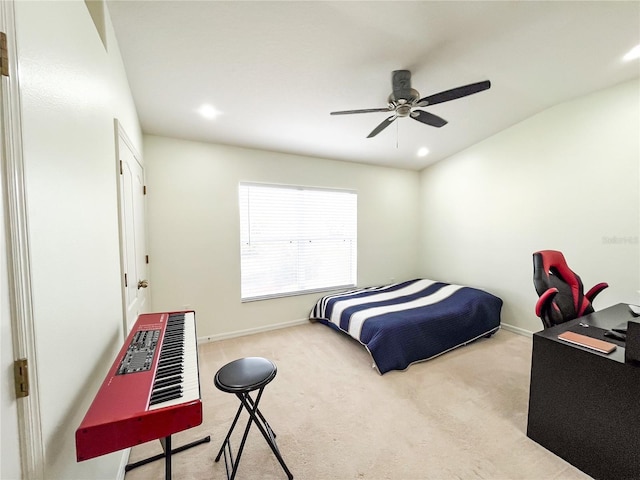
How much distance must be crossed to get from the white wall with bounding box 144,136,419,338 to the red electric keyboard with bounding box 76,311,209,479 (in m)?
1.81

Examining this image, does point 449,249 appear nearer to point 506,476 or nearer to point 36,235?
point 506,476

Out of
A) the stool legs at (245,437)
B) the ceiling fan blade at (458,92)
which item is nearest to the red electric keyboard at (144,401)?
the stool legs at (245,437)

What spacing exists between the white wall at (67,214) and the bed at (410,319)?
85.4 inches

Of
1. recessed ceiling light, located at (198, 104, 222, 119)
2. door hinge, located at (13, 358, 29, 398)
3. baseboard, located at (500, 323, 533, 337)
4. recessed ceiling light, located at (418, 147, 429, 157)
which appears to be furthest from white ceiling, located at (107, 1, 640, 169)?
baseboard, located at (500, 323, 533, 337)

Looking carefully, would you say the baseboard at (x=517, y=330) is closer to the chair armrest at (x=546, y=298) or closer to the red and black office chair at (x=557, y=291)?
the red and black office chair at (x=557, y=291)

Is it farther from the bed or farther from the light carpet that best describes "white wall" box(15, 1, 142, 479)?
the bed

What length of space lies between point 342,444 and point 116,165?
2.39 metres

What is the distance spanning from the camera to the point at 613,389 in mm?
1446

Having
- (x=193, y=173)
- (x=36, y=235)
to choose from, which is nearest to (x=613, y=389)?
(x=36, y=235)

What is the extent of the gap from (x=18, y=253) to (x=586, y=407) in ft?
8.95

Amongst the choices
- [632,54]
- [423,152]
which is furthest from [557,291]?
[423,152]

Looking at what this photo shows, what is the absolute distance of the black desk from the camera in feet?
4.59

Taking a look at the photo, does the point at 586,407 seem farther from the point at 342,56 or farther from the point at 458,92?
the point at 342,56

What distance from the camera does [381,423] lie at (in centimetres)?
193
